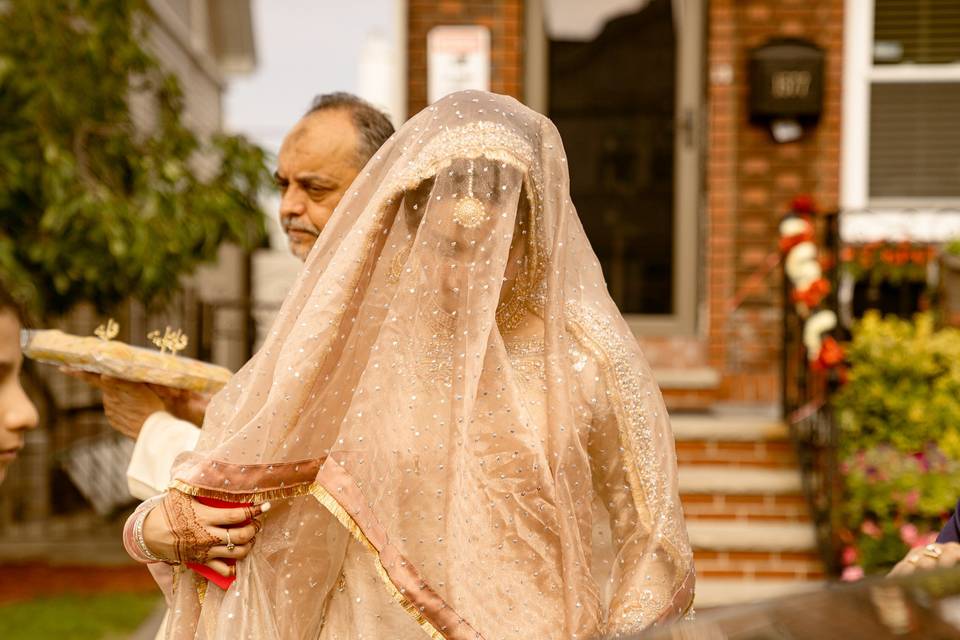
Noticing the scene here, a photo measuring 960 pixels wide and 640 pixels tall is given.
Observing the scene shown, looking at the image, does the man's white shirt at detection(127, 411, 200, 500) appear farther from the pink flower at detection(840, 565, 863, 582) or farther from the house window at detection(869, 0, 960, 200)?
the house window at detection(869, 0, 960, 200)

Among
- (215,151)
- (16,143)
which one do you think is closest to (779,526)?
(215,151)

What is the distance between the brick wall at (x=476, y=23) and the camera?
642cm

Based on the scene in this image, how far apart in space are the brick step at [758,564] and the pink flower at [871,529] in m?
0.47

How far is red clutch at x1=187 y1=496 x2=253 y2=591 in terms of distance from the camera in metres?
1.73

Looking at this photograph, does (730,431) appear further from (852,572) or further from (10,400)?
(10,400)

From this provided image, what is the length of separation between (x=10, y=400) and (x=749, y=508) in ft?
15.1

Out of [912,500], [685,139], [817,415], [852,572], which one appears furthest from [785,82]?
[852,572]

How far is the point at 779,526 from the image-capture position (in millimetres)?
5441

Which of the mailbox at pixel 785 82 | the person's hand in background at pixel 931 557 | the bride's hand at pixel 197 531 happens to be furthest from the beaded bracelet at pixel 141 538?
the mailbox at pixel 785 82

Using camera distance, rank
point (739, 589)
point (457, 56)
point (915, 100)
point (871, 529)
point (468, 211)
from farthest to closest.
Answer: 1. point (915, 100)
2. point (457, 56)
3. point (739, 589)
4. point (871, 529)
5. point (468, 211)

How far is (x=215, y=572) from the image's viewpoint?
1.77 m

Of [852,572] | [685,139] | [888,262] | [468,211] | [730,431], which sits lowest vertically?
[852,572]

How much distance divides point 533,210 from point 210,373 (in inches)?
32.1

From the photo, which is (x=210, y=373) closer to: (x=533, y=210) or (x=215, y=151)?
(x=533, y=210)
